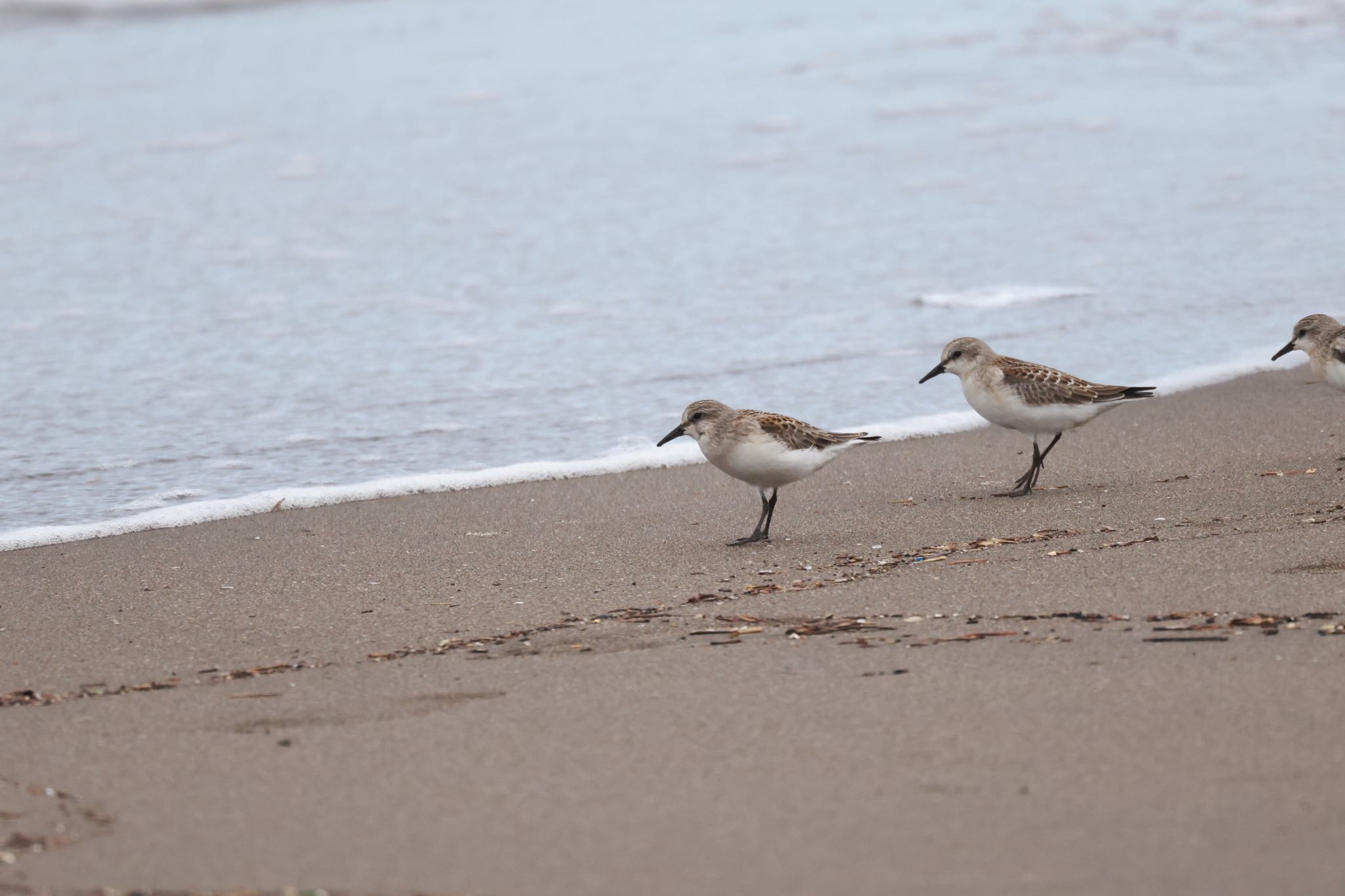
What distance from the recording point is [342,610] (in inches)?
201

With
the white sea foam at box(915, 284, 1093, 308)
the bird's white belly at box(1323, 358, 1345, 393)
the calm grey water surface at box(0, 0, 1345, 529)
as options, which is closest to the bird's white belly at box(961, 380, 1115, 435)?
the bird's white belly at box(1323, 358, 1345, 393)

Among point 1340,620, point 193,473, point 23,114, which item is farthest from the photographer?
point 23,114

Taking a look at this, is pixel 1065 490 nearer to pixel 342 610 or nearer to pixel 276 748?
pixel 342 610

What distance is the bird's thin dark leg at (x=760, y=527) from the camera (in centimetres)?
588

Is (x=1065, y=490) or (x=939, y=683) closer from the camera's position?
(x=939, y=683)

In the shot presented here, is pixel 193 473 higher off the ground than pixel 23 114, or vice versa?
pixel 23 114

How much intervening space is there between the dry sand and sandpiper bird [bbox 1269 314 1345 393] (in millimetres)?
562

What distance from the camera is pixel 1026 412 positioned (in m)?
6.56

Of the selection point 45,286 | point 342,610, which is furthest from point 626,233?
point 342,610

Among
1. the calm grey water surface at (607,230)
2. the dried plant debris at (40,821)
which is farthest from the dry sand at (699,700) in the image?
the calm grey water surface at (607,230)

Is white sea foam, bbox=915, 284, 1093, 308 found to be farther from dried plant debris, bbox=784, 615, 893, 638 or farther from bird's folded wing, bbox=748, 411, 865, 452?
dried plant debris, bbox=784, 615, 893, 638

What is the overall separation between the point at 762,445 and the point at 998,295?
14.1 ft

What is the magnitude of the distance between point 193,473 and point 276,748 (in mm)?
3521

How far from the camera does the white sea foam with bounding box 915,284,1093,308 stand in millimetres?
9703
